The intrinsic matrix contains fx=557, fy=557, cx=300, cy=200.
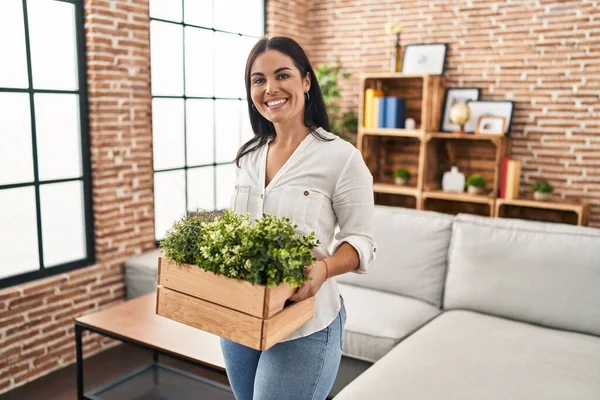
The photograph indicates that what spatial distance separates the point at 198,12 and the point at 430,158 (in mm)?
2287

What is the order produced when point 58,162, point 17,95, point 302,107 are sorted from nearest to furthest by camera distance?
1. point 302,107
2. point 17,95
3. point 58,162

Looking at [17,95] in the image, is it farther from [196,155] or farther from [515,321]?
[515,321]

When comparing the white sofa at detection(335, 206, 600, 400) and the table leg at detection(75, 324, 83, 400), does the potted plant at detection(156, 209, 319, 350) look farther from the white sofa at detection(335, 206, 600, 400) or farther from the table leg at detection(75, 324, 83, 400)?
the table leg at detection(75, 324, 83, 400)

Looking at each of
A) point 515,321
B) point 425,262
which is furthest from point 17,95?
point 515,321

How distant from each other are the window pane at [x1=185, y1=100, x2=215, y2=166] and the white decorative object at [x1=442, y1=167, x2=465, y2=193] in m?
2.00

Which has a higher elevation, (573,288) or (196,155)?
(196,155)

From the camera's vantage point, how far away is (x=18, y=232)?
10.4 feet

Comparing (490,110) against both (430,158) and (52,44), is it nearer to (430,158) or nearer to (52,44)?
(430,158)

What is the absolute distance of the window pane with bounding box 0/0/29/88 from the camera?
2998mm

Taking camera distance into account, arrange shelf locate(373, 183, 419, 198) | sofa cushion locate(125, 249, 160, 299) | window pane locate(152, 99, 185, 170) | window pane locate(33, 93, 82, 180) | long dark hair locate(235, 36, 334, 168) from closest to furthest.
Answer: long dark hair locate(235, 36, 334, 168)
window pane locate(33, 93, 82, 180)
sofa cushion locate(125, 249, 160, 299)
window pane locate(152, 99, 185, 170)
shelf locate(373, 183, 419, 198)

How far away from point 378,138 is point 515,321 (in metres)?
2.79

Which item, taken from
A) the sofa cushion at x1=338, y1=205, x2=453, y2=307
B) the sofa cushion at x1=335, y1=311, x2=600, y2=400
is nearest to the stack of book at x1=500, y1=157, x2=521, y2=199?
the sofa cushion at x1=338, y1=205, x2=453, y2=307

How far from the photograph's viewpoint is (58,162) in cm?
333

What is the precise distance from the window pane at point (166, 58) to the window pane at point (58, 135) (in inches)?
27.5
